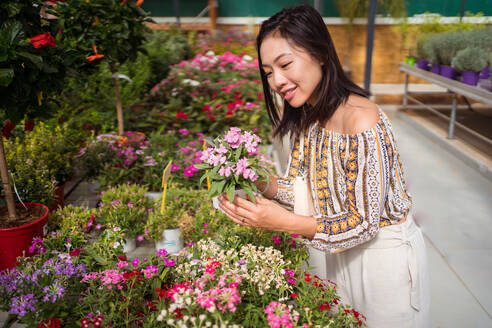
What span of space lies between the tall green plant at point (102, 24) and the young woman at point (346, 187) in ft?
6.31

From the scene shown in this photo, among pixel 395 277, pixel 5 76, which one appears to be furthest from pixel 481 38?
pixel 5 76

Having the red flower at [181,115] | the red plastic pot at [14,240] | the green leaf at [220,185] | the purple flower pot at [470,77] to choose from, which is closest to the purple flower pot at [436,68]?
the purple flower pot at [470,77]

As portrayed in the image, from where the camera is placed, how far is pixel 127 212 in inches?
86.1

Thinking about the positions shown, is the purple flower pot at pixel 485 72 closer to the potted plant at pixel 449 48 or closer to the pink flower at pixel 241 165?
the potted plant at pixel 449 48

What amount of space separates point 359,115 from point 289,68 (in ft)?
0.83

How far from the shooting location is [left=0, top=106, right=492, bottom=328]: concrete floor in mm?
2271

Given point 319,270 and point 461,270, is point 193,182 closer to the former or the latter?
point 319,270

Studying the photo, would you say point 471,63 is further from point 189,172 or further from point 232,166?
point 232,166

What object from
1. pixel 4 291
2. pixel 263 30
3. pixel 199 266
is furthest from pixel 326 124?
pixel 4 291

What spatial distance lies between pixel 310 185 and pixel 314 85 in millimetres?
373

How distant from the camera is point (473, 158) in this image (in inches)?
177

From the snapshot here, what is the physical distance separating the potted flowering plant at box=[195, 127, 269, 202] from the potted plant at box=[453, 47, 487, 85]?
4428 mm

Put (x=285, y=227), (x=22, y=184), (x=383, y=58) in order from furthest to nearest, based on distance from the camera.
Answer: (x=383, y=58), (x=22, y=184), (x=285, y=227)

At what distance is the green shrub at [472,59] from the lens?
4.53m
